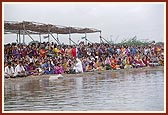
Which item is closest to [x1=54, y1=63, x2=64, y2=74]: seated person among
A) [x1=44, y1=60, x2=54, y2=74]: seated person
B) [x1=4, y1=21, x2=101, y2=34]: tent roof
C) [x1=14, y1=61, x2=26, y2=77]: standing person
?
[x1=44, y1=60, x2=54, y2=74]: seated person

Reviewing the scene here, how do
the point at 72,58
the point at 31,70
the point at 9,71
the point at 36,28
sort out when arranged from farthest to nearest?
the point at 36,28 < the point at 72,58 < the point at 31,70 < the point at 9,71

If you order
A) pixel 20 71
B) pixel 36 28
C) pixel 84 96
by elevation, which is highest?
pixel 36 28

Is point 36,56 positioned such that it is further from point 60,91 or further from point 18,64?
point 60,91

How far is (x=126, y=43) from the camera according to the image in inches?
754

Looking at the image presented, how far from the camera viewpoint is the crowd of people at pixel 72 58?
43.7 feet

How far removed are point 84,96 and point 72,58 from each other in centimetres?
633

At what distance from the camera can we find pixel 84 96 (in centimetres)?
891

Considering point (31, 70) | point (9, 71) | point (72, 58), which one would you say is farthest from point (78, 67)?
point (9, 71)

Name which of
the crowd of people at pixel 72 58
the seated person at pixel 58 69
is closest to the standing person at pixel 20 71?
the crowd of people at pixel 72 58

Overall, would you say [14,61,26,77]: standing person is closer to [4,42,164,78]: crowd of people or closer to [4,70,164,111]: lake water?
[4,42,164,78]: crowd of people

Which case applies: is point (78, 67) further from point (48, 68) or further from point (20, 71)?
point (20, 71)

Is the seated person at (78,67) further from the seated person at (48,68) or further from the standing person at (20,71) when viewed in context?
the standing person at (20,71)

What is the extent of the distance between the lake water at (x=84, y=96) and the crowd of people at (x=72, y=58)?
5.64 feet

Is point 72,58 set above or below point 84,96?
above
